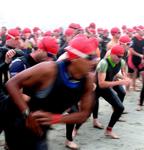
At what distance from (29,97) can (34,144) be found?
0.40m

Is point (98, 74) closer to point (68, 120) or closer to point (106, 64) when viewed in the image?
point (106, 64)

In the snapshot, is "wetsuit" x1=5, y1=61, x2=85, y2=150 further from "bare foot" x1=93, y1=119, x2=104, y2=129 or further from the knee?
"bare foot" x1=93, y1=119, x2=104, y2=129

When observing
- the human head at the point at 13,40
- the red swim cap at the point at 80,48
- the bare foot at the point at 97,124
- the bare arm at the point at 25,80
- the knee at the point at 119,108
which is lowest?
the bare foot at the point at 97,124

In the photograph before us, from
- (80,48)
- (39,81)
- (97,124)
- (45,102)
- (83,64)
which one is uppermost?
(80,48)

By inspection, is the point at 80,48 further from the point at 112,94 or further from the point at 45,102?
the point at 112,94

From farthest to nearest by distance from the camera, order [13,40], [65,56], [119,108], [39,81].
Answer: [13,40]
[119,108]
[65,56]
[39,81]

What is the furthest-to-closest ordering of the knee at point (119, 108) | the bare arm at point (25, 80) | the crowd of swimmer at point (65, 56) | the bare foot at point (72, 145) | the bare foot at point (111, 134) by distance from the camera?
1. the bare foot at point (111, 134)
2. the knee at point (119, 108)
3. the bare foot at point (72, 145)
4. the crowd of swimmer at point (65, 56)
5. the bare arm at point (25, 80)

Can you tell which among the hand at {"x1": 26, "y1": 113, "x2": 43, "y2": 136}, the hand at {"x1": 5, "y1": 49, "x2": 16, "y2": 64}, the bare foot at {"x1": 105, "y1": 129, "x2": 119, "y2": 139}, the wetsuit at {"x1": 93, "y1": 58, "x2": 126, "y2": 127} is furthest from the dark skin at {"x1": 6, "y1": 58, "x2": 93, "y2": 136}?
the bare foot at {"x1": 105, "y1": 129, "x2": 119, "y2": 139}

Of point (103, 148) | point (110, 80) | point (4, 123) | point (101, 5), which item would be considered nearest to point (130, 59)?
point (110, 80)

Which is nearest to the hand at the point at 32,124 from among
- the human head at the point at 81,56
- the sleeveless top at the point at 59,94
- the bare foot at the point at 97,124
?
the sleeveless top at the point at 59,94

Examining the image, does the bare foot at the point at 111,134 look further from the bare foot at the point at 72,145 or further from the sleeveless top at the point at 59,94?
the sleeveless top at the point at 59,94

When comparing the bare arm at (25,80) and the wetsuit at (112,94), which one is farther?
the wetsuit at (112,94)

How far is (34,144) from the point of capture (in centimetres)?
330

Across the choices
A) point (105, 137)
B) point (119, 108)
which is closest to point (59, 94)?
point (119, 108)
